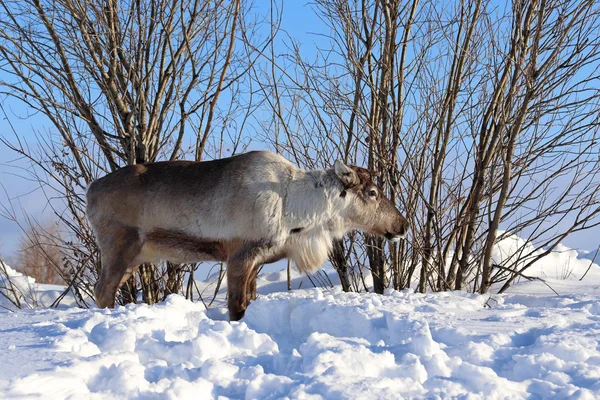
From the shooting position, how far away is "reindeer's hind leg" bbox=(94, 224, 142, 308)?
6.05 m

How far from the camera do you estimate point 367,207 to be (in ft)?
21.1

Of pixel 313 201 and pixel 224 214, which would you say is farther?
pixel 313 201

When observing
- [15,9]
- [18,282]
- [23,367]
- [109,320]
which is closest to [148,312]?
[109,320]

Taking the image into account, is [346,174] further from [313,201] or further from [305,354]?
[305,354]

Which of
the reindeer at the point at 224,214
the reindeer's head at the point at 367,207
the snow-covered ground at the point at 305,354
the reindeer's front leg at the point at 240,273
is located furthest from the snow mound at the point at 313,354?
Result: the reindeer's head at the point at 367,207

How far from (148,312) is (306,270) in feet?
6.98

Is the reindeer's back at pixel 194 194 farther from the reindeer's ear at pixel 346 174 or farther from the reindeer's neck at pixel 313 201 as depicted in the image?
the reindeer's ear at pixel 346 174

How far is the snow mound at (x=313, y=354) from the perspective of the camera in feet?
9.67

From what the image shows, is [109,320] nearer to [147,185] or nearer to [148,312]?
[148,312]

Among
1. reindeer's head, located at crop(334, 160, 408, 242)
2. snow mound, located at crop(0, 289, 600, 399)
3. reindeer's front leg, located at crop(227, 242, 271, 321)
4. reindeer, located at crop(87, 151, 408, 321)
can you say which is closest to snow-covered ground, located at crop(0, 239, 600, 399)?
snow mound, located at crop(0, 289, 600, 399)

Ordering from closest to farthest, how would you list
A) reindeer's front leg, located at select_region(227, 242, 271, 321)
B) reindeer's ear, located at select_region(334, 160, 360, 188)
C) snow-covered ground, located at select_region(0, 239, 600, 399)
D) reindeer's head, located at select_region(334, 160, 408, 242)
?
snow-covered ground, located at select_region(0, 239, 600, 399) < reindeer's front leg, located at select_region(227, 242, 271, 321) < reindeer's ear, located at select_region(334, 160, 360, 188) < reindeer's head, located at select_region(334, 160, 408, 242)

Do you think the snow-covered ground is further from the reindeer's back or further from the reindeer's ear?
the reindeer's ear

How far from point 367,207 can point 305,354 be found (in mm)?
3070

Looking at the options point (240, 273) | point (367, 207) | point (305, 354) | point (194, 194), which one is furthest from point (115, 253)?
point (305, 354)
